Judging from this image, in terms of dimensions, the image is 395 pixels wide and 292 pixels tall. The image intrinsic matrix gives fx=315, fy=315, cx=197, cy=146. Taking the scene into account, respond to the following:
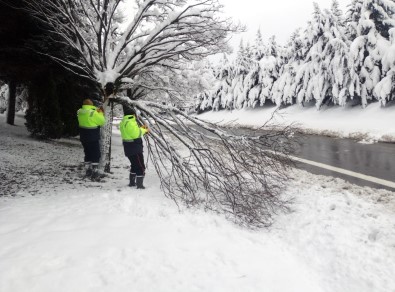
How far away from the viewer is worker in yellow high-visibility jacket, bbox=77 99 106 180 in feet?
20.6

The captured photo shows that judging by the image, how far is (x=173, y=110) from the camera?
6.25 metres

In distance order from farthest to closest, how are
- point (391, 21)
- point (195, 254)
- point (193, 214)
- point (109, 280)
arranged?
point (391, 21), point (193, 214), point (195, 254), point (109, 280)

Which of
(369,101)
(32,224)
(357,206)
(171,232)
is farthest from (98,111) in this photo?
(369,101)

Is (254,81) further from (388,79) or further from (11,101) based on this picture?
(11,101)

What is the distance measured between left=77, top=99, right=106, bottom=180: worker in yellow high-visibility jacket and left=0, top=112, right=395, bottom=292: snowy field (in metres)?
0.80

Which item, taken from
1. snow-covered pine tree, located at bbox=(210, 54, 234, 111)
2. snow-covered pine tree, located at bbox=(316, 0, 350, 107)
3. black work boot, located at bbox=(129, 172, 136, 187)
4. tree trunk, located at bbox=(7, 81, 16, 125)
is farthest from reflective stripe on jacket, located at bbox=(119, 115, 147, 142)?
snow-covered pine tree, located at bbox=(210, 54, 234, 111)

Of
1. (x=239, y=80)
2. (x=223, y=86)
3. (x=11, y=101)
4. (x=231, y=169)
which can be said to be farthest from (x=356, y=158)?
(x=223, y=86)

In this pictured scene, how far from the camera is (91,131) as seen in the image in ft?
21.0

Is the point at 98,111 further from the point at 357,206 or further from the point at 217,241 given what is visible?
the point at 357,206

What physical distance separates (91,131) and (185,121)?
6.29 ft

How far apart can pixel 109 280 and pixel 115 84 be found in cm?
435

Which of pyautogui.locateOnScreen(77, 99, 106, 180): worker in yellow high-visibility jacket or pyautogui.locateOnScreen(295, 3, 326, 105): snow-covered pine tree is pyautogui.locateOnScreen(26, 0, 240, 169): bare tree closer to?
pyautogui.locateOnScreen(77, 99, 106, 180): worker in yellow high-visibility jacket

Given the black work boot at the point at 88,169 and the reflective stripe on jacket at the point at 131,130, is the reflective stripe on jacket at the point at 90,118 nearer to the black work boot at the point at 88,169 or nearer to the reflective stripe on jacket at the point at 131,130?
the reflective stripe on jacket at the point at 131,130

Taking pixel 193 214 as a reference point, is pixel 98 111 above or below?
above
